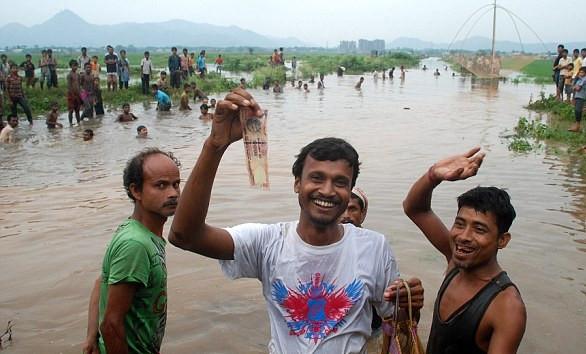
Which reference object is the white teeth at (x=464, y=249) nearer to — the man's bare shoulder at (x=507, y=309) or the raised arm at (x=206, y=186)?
the man's bare shoulder at (x=507, y=309)

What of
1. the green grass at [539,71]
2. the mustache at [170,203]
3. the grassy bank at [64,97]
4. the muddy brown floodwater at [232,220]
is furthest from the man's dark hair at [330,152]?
the green grass at [539,71]

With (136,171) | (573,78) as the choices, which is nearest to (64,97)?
(573,78)

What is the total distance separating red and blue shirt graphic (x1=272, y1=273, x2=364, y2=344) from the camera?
2.02 meters

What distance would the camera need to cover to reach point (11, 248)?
6.08m

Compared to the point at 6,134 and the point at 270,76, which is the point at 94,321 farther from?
the point at 270,76

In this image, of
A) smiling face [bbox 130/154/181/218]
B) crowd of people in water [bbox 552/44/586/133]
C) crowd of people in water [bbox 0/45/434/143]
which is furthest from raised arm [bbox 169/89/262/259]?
crowd of people in water [bbox 552/44/586/133]

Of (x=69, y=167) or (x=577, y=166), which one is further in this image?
(x=69, y=167)

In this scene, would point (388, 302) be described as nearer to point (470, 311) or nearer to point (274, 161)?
point (470, 311)

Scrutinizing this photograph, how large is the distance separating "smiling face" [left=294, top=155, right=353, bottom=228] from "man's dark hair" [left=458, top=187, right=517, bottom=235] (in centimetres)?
67

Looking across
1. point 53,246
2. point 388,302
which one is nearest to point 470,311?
point 388,302

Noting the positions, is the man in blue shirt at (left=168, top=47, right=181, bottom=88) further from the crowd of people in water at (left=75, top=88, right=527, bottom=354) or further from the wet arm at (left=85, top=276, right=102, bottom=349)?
the crowd of people in water at (left=75, top=88, right=527, bottom=354)

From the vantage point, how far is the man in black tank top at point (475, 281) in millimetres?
2186

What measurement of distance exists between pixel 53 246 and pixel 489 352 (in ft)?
17.4

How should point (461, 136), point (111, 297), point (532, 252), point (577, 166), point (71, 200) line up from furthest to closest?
point (461, 136) < point (577, 166) < point (71, 200) < point (532, 252) < point (111, 297)
